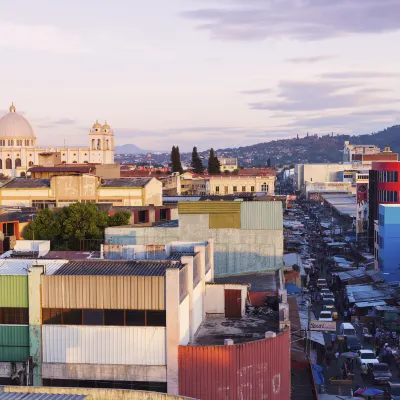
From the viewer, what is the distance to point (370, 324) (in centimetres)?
3341

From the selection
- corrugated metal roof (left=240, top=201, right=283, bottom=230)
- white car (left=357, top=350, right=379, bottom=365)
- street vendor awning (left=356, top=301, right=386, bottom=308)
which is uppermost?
corrugated metal roof (left=240, top=201, right=283, bottom=230)

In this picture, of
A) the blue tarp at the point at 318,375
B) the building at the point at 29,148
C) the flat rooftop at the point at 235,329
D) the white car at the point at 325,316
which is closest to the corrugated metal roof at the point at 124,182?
the white car at the point at 325,316

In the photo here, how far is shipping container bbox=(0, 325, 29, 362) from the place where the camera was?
15.7 metres

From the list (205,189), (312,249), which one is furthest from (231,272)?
(205,189)

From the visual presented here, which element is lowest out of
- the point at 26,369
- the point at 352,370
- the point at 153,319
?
the point at 352,370

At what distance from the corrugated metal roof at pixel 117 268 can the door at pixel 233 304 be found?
9.10 feet

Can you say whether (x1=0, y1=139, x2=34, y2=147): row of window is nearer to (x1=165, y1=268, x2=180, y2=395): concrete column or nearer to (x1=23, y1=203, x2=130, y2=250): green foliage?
(x1=23, y1=203, x2=130, y2=250): green foliage

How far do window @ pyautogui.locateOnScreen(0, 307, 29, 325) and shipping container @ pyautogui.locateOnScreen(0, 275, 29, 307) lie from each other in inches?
4.1

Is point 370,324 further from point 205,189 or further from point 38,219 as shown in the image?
point 205,189

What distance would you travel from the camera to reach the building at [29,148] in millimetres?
108188

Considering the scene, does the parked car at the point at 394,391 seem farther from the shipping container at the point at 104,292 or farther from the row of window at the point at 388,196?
the row of window at the point at 388,196

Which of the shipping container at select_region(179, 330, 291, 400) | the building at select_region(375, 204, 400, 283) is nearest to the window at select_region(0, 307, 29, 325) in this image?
the shipping container at select_region(179, 330, 291, 400)

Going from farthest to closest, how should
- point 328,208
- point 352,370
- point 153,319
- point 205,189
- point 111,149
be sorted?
point 111,149 → point 328,208 → point 205,189 → point 352,370 → point 153,319

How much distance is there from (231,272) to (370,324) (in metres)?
9.37
